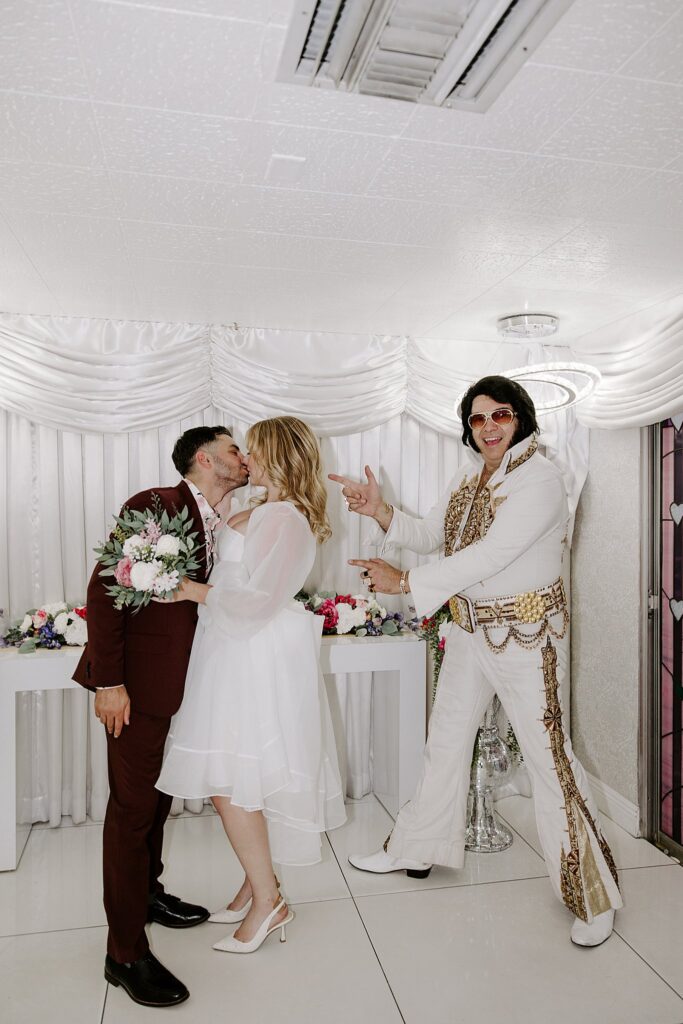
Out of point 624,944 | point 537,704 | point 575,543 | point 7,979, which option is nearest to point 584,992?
point 624,944

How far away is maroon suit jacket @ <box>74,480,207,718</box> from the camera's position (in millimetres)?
2266

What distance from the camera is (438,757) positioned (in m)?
2.91

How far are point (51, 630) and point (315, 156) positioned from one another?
2.39 meters

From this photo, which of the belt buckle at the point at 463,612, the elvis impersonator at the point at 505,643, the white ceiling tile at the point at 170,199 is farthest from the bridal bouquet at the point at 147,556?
the belt buckle at the point at 463,612

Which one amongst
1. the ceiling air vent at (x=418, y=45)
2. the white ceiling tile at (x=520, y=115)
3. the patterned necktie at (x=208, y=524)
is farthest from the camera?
the patterned necktie at (x=208, y=524)

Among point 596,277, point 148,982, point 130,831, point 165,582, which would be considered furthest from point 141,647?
point 596,277

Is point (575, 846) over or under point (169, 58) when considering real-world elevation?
under

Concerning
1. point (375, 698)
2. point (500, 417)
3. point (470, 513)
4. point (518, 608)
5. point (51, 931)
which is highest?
point (500, 417)

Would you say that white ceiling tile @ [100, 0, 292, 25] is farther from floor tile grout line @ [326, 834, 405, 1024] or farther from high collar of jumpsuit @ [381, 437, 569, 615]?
floor tile grout line @ [326, 834, 405, 1024]

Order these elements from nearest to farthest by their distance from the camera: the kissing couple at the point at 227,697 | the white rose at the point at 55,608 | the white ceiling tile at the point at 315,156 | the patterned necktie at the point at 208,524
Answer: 1. the white ceiling tile at the point at 315,156
2. the kissing couple at the point at 227,697
3. the patterned necktie at the point at 208,524
4. the white rose at the point at 55,608

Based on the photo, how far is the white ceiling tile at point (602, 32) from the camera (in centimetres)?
138

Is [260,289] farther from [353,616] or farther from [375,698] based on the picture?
[375,698]

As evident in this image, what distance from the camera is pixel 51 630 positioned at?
336 cm

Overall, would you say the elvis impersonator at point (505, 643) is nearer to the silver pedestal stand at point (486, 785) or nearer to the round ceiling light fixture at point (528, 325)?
the silver pedestal stand at point (486, 785)
